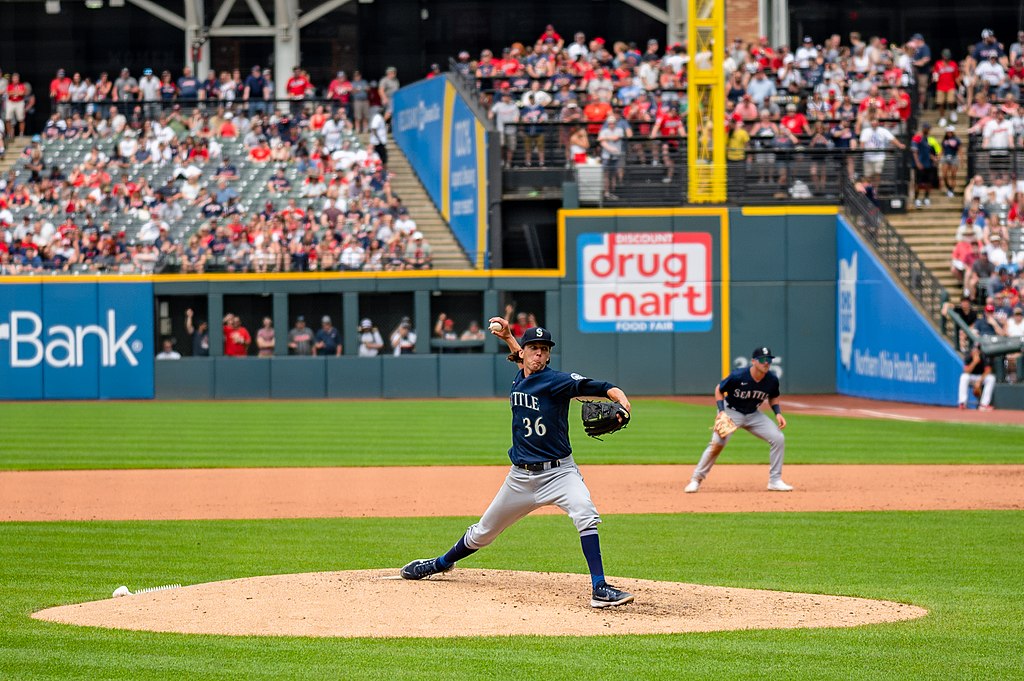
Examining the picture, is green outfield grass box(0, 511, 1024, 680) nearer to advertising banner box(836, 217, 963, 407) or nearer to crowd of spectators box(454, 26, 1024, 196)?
advertising banner box(836, 217, 963, 407)

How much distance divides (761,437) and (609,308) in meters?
15.1

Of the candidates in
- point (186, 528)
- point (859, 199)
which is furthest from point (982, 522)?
point (859, 199)

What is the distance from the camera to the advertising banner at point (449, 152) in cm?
3089

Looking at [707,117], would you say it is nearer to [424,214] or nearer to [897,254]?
[897,254]

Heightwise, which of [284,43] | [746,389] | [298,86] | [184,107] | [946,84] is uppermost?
[284,43]

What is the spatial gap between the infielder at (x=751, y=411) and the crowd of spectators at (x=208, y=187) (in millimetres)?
15957

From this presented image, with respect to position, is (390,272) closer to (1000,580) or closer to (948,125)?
(948,125)

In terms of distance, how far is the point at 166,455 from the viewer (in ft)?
62.6

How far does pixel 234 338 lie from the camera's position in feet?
100

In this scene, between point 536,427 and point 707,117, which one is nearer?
point 536,427

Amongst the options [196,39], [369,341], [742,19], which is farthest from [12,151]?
[742,19]

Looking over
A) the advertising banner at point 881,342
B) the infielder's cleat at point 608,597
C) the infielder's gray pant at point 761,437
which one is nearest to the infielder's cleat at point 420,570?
the infielder's cleat at point 608,597

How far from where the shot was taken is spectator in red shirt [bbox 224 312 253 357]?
30562mm

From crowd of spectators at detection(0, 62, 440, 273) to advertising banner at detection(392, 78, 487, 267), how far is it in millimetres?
935
